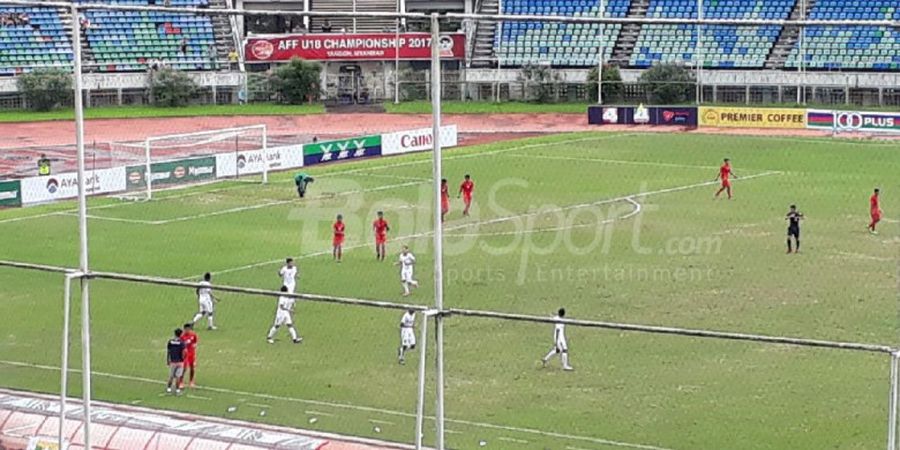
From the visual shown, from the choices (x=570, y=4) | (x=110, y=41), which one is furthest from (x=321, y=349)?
(x=570, y=4)

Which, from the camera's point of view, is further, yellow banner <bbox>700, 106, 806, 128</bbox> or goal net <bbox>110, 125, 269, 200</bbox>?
goal net <bbox>110, 125, 269, 200</bbox>

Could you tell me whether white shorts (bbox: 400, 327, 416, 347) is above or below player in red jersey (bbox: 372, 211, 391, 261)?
below

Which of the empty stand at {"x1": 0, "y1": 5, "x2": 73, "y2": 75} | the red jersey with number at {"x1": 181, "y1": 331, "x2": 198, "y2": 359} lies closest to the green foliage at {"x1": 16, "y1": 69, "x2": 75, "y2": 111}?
the empty stand at {"x1": 0, "y1": 5, "x2": 73, "y2": 75}

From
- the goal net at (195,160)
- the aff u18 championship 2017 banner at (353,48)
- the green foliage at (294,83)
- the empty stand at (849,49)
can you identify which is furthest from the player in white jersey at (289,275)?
the empty stand at (849,49)

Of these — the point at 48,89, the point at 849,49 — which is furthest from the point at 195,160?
the point at 849,49

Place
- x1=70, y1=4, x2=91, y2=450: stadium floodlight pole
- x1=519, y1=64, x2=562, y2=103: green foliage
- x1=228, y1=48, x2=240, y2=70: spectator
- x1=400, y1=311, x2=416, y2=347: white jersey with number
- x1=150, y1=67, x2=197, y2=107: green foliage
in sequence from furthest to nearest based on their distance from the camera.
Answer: x1=400, y1=311, x2=416, y2=347: white jersey with number, x1=150, y1=67, x2=197, y2=107: green foliage, x1=228, y1=48, x2=240, y2=70: spectator, x1=519, y1=64, x2=562, y2=103: green foliage, x1=70, y1=4, x2=91, y2=450: stadium floodlight pole

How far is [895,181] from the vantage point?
13.5 m

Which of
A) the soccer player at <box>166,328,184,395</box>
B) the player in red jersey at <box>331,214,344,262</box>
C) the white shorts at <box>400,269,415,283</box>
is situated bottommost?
the soccer player at <box>166,328,184,395</box>

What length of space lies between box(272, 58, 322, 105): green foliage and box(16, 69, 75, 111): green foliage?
2532mm

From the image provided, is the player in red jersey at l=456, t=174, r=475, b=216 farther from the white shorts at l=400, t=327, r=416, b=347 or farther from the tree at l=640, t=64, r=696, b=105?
the tree at l=640, t=64, r=696, b=105

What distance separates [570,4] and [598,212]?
26.3 metres

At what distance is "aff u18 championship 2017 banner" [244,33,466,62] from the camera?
1579 cm

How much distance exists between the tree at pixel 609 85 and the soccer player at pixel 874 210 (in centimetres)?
283

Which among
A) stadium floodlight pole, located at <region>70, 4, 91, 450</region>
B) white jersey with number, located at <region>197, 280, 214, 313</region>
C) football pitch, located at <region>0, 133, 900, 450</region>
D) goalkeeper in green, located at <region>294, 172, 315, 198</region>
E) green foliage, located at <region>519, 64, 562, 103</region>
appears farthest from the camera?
goalkeeper in green, located at <region>294, 172, 315, 198</region>
